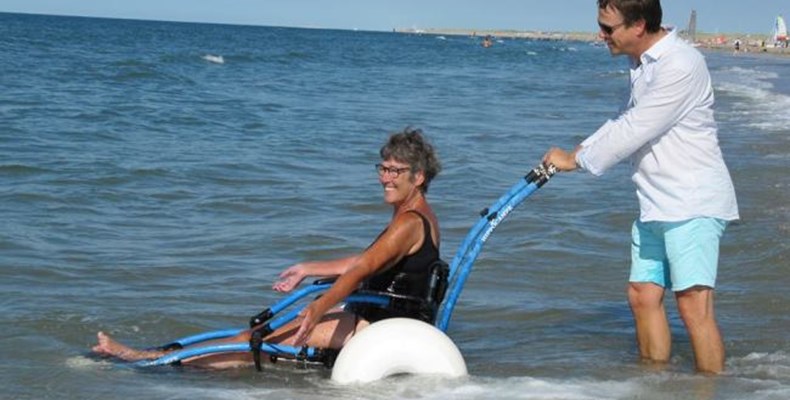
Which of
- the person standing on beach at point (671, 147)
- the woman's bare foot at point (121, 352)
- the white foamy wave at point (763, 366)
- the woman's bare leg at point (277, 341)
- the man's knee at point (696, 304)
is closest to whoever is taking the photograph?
the person standing on beach at point (671, 147)

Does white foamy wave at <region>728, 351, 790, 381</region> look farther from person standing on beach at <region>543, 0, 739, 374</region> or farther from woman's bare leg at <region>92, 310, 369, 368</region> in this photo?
woman's bare leg at <region>92, 310, 369, 368</region>

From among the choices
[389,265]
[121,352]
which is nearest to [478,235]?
Answer: [389,265]

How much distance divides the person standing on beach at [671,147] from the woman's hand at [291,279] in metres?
1.31

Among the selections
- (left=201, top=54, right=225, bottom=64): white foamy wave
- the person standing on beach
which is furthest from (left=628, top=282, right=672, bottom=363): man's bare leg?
(left=201, top=54, right=225, bottom=64): white foamy wave

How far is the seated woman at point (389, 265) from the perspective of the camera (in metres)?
5.08

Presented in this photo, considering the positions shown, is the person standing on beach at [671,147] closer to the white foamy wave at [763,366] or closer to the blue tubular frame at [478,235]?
the blue tubular frame at [478,235]

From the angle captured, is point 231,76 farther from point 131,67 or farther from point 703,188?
point 703,188

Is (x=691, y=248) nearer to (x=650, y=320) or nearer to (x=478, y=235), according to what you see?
(x=650, y=320)

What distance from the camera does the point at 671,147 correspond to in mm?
4855

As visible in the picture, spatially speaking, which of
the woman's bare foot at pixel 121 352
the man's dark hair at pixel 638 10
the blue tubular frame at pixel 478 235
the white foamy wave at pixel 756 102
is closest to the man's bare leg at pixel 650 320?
the blue tubular frame at pixel 478 235

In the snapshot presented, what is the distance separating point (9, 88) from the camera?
969 inches

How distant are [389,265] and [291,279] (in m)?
0.47

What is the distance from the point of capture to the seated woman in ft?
16.7

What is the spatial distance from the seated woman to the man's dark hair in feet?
3.53
